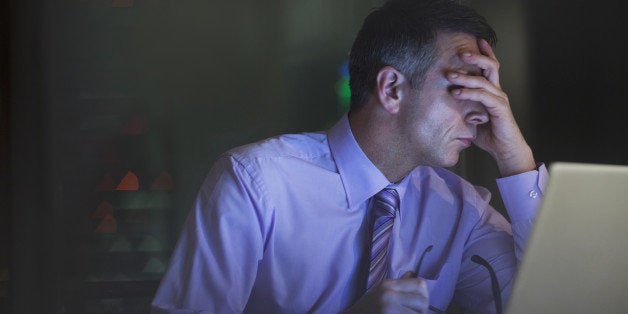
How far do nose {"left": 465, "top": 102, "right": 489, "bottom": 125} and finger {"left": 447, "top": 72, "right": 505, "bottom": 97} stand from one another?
54 millimetres

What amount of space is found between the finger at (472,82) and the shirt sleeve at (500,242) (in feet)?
0.61

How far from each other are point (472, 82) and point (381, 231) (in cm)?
35

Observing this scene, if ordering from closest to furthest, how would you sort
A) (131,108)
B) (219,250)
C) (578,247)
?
(578,247) < (219,250) < (131,108)

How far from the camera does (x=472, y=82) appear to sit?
4.26 ft

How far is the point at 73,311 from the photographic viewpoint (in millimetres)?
1692

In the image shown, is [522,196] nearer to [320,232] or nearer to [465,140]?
[465,140]

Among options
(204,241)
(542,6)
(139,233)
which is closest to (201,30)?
Answer: (139,233)

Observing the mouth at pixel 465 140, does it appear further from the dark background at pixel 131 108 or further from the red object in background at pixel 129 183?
the red object in background at pixel 129 183

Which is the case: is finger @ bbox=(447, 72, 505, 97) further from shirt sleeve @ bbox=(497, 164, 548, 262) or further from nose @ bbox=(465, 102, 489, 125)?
shirt sleeve @ bbox=(497, 164, 548, 262)

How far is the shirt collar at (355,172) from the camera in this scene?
52.7 inches

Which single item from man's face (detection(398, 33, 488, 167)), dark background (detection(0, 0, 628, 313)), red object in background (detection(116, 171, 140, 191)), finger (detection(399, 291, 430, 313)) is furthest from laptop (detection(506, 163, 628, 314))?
red object in background (detection(116, 171, 140, 191))

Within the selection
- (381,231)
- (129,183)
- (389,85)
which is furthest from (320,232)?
(129,183)

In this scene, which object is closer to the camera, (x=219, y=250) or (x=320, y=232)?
(x=219, y=250)

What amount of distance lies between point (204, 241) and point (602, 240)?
0.75 metres
